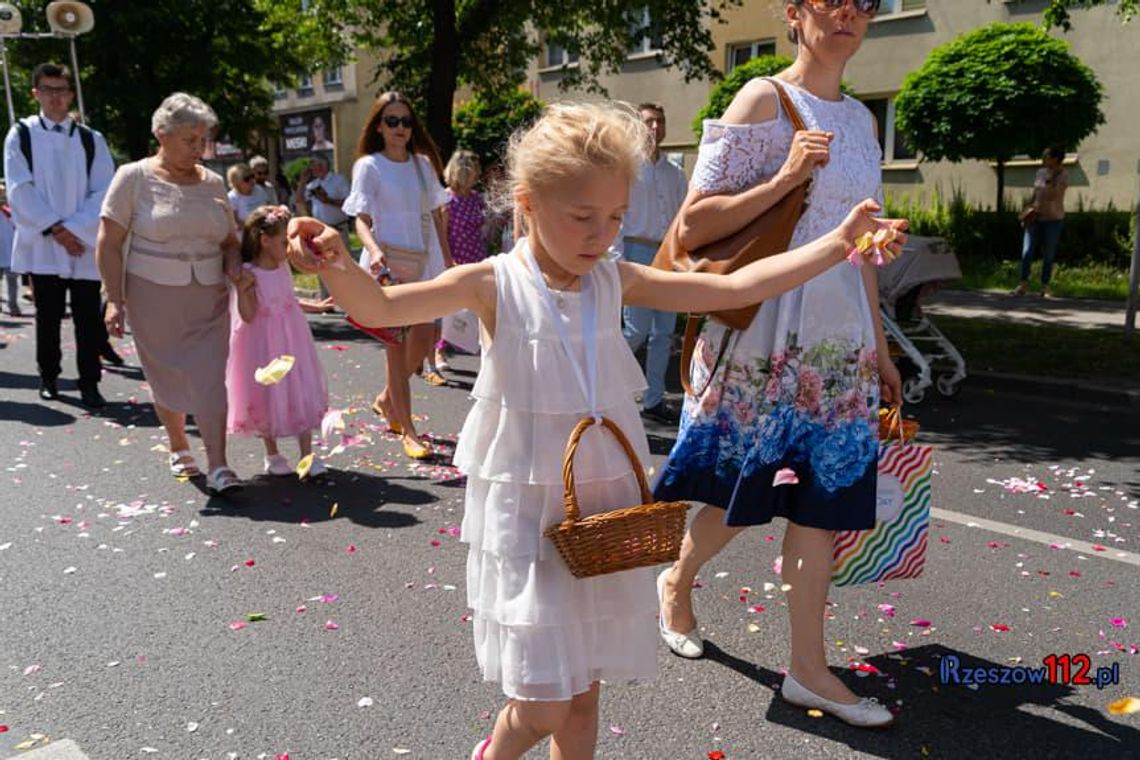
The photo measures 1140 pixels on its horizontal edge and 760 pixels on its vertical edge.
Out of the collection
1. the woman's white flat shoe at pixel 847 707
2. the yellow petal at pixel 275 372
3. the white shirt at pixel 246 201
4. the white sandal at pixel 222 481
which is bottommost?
the woman's white flat shoe at pixel 847 707

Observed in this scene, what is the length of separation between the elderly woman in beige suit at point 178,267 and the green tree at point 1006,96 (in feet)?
47.4

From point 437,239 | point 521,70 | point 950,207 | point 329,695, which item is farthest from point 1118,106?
point 329,695

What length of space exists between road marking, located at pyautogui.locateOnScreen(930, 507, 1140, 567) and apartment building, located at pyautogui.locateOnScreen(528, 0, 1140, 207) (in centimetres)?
1039

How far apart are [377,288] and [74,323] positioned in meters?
6.51

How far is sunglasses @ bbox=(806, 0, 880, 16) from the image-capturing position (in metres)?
2.92

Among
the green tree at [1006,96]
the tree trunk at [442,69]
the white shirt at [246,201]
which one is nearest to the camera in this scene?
the white shirt at [246,201]

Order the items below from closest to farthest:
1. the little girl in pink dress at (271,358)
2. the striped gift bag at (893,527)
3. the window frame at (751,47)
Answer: the striped gift bag at (893,527) < the little girl in pink dress at (271,358) < the window frame at (751,47)

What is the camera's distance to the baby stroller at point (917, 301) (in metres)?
7.95

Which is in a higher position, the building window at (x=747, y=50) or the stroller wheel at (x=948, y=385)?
the building window at (x=747, y=50)

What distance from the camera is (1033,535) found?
4.88 m

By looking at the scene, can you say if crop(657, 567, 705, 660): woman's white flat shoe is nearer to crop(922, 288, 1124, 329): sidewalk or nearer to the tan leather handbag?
the tan leather handbag

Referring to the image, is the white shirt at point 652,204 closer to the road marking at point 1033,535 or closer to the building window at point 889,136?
the road marking at point 1033,535

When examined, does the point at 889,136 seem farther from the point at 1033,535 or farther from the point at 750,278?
the point at 750,278

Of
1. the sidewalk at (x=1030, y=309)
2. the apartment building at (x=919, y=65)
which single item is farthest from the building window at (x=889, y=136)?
the sidewalk at (x=1030, y=309)
